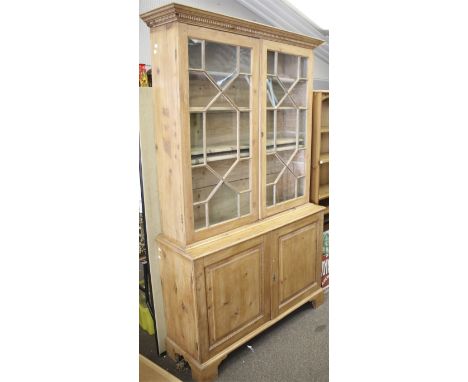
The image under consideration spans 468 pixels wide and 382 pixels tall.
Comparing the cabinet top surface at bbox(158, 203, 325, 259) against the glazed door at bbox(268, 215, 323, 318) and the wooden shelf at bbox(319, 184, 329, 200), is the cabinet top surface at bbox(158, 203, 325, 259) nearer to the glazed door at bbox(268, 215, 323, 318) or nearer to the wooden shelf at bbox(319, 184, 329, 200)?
the glazed door at bbox(268, 215, 323, 318)

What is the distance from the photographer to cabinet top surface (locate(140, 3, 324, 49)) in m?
1.50

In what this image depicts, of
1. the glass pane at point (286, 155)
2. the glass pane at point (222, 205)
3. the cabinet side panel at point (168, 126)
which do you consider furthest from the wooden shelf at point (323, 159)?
the cabinet side panel at point (168, 126)

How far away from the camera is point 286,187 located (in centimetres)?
231

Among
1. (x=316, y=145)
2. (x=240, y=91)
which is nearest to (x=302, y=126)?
(x=316, y=145)

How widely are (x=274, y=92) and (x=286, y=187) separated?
23.5 inches

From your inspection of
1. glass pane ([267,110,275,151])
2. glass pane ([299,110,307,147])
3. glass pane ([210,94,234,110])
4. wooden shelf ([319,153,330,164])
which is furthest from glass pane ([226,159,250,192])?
wooden shelf ([319,153,330,164])

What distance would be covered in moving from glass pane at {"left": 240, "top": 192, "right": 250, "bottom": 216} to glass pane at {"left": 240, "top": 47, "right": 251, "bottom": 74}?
653mm

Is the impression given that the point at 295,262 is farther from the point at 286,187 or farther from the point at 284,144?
the point at 284,144

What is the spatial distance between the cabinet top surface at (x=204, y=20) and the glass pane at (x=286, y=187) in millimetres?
802

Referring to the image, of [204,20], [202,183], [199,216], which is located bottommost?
[199,216]
